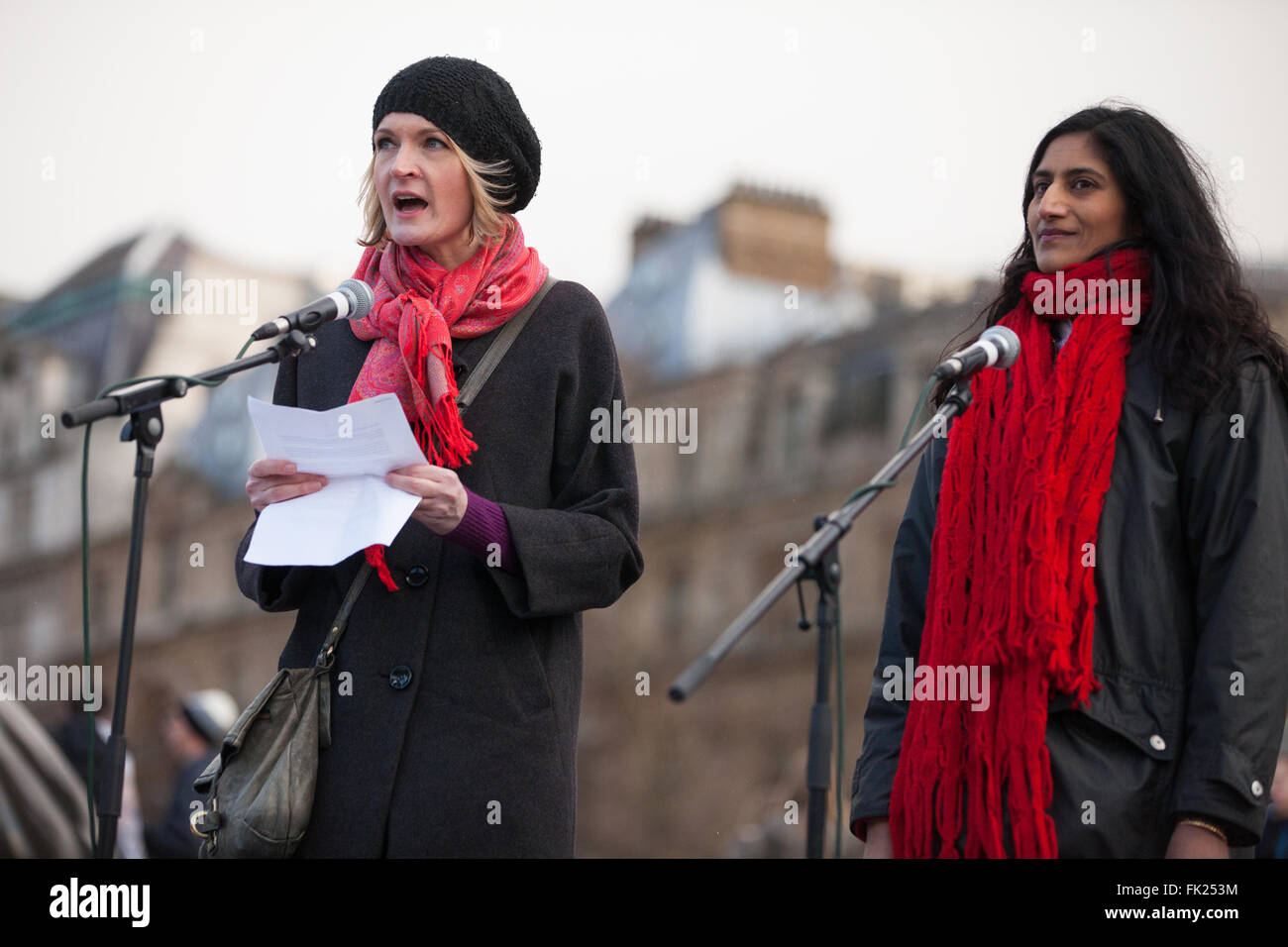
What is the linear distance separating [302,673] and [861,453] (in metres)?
36.5

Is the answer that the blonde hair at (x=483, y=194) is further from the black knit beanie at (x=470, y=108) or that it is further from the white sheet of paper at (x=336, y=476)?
the white sheet of paper at (x=336, y=476)

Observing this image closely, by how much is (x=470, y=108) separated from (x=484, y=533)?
0.88 m

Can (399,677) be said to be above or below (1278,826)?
above

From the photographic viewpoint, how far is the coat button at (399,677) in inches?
136

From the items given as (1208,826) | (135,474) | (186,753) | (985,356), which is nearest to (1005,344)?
(985,356)

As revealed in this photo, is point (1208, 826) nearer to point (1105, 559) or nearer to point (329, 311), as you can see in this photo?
point (1105, 559)

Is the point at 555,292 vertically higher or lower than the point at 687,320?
lower

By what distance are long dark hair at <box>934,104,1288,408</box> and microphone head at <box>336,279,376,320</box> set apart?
1.19 m

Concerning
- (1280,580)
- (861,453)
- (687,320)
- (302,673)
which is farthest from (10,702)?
(687,320)

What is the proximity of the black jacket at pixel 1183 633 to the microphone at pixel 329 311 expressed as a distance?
1514 mm

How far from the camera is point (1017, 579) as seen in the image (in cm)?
357

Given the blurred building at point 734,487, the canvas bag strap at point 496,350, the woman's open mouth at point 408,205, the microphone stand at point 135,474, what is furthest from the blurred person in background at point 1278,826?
the blurred building at point 734,487
